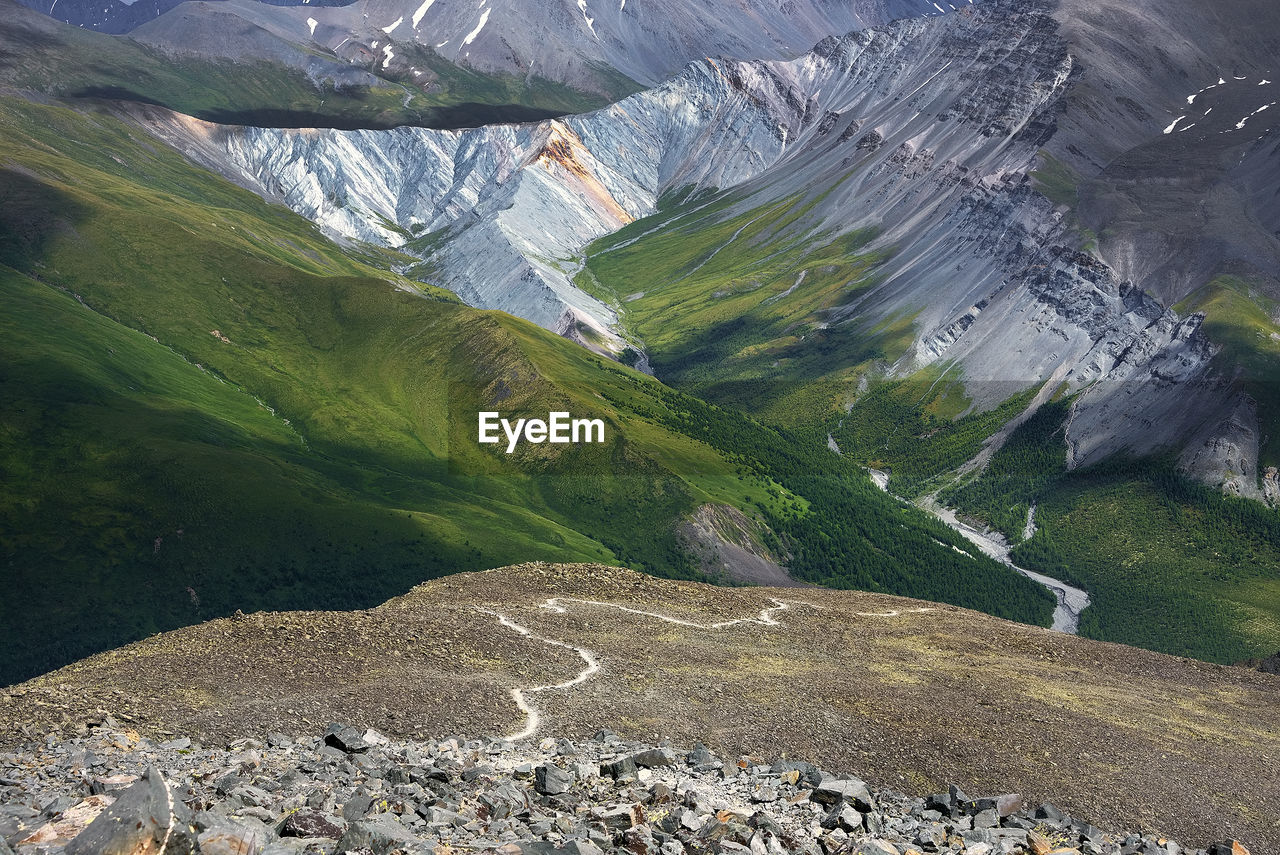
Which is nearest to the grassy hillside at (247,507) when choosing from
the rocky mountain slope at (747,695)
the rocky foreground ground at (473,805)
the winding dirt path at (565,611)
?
the winding dirt path at (565,611)

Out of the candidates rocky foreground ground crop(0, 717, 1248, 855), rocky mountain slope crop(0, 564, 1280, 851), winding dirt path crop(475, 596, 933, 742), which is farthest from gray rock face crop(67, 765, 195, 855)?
winding dirt path crop(475, 596, 933, 742)

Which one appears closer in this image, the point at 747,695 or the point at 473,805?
the point at 473,805

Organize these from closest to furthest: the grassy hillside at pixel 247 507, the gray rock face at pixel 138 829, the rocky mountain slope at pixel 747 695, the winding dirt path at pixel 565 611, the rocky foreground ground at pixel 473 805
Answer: the gray rock face at pixel 138 829 < the rocky foreground ground at pixel 473 805 < the rocky mountain slope at pixel 747 695 < the winding dirt path at pixel 565 611 < the grassy hillside at pixel 247 507

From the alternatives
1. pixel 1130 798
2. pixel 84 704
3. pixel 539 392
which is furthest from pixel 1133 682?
pixel 539 392

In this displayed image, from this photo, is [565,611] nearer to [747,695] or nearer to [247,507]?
[747,695]

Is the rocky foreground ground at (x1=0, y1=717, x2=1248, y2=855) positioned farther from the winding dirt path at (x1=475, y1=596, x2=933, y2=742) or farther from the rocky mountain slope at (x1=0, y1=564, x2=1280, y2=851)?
the winding dirt path at (x1=475, y1=596, x2=933, y2=742)

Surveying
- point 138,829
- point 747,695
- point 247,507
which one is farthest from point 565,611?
point 247,507

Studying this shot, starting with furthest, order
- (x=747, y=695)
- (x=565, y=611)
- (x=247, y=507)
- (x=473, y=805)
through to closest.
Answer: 1. (x=247, y=507)
2. (x=565, y=611)
3. (x=747, y=695)
4. (x=473, y=805)

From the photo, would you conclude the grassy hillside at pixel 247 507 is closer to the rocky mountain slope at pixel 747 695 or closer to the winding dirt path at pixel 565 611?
the winding dirt path at pixel 565 611
